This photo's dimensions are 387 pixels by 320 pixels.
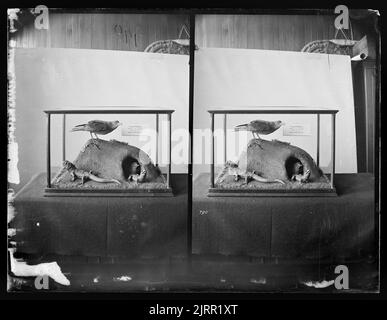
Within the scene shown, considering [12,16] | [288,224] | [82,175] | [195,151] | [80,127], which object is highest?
[12,16]

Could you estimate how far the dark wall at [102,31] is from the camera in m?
2.77

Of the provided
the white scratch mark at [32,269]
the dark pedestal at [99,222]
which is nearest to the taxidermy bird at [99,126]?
the dark pedestal at [99,222]

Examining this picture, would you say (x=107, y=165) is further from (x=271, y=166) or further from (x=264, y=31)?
(x=264, y=31)

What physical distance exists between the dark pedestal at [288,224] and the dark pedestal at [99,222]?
0.33 feet

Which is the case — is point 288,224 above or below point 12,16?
below

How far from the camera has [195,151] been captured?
2773 millimetres

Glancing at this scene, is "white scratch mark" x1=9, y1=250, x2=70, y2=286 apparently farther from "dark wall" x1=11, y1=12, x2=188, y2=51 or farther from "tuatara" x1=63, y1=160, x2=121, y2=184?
"dark wall" x1=11, y1=12, x2=188, y2=51

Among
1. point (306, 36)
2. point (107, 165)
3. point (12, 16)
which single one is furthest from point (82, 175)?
point (306, 36)

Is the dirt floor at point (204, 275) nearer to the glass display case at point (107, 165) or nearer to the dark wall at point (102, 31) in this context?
the glass display case at point (107, 165)

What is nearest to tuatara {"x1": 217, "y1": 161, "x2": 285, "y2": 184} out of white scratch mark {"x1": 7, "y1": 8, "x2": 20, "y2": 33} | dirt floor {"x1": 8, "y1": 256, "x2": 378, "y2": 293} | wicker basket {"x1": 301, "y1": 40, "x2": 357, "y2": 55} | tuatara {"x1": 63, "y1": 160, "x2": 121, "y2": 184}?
dirt floor {"x1": 8, "y1": 256, "x2": 378, "y2": 293}

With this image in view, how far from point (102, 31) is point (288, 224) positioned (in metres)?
1.25

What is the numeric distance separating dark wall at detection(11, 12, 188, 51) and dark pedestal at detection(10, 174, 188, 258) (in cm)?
64
